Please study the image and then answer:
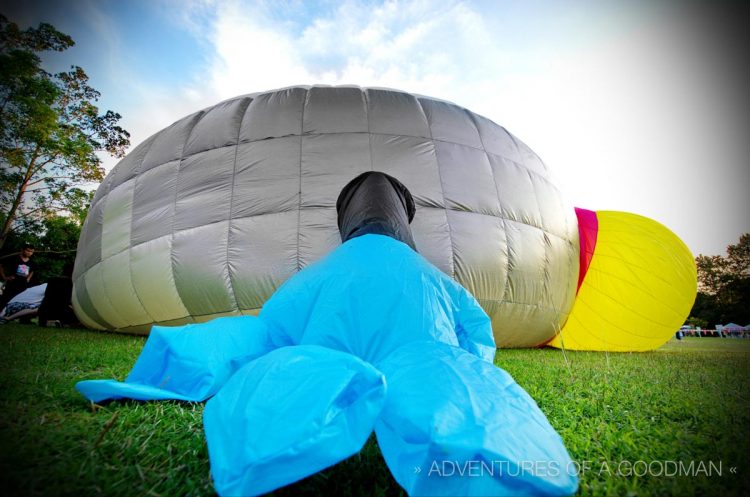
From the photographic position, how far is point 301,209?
8.77 ft

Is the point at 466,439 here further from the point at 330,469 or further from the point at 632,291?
the point at 632,291

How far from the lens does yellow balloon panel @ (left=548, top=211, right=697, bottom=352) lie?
3.48 meters

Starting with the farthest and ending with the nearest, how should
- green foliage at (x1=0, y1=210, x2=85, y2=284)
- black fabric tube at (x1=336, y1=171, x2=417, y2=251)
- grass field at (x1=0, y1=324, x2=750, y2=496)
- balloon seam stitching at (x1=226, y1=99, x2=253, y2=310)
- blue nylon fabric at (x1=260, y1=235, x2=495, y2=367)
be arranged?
green foliage at (x1=0, y1=210, x2=85, y2=284) < balloon seam stitching at (x1=226, y1=99, x2=253, y2=310) < black fabric tube at (x1=336, y1=171, x2=417, y2=251) < blue nylon fabric at (x1=260, y1=235, x2=495, y2=367) < grass field at (x1=0, y1=324, x2=750, y2=496)

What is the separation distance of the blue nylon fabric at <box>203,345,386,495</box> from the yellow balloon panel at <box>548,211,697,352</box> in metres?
3.59

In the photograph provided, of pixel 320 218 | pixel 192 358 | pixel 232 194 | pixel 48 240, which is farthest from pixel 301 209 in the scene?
pixel 48 240

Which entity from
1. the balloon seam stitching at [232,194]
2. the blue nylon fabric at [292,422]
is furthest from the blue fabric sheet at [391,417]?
the balloon seam stitching at [232,194]

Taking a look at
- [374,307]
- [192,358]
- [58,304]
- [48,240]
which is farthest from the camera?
[48,240]

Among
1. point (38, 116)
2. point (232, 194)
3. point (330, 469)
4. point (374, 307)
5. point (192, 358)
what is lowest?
point (330, 469)

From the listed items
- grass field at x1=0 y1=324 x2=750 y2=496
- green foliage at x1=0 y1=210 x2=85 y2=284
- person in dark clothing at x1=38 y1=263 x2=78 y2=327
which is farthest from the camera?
green foliage at x1=0 y1=210 x2=85 y2=284

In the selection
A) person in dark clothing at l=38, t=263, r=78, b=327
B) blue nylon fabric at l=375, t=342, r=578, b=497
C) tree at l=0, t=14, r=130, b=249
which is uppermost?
tree at l=0, t=14, r=130, b=249

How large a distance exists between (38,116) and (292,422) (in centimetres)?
334

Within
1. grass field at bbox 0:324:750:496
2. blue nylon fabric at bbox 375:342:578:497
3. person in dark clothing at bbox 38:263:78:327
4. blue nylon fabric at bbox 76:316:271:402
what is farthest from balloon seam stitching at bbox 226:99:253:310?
person in dark clothing at bbox 38:263:78:327

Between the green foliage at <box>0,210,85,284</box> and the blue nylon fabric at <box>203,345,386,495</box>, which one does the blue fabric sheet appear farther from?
the green foliage at <box>0,210,85,284</box>

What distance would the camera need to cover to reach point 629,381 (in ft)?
6.16
